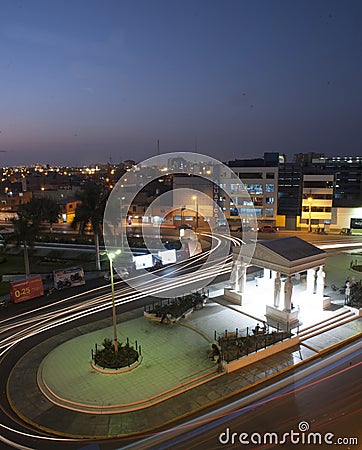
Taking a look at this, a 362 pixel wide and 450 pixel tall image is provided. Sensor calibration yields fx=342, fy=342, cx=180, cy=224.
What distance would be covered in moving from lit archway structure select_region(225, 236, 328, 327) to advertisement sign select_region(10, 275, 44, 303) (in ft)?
46.4

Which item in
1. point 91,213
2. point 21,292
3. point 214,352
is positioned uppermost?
point 91,213

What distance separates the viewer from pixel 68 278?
91.1ft

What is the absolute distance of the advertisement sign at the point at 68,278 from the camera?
27234 millimetres

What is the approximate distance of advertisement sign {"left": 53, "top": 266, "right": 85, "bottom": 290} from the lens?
2723 cm

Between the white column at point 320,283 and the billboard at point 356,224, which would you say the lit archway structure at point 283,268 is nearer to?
the white column at point 320,283

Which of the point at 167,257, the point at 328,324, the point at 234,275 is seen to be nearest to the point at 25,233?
the point at 167,257

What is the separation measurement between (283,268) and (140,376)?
9.78 m

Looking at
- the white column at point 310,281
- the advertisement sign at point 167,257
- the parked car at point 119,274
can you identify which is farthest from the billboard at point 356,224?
the parked car at point 119,274

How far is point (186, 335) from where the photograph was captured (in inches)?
733

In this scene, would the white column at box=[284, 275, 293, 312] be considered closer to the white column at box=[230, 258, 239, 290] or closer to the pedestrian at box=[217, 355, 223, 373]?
the white column at box=[230, 258, 239, 290]

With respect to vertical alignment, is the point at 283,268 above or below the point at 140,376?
above

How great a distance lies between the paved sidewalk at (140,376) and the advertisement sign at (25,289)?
7.22m

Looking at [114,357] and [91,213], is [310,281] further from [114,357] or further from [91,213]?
[91,213]

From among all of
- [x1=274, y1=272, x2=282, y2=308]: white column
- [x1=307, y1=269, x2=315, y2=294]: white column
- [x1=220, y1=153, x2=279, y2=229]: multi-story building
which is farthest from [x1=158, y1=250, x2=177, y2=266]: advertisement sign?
[x1=220, y1=153, x2=279, y2=229]: multi-story building
